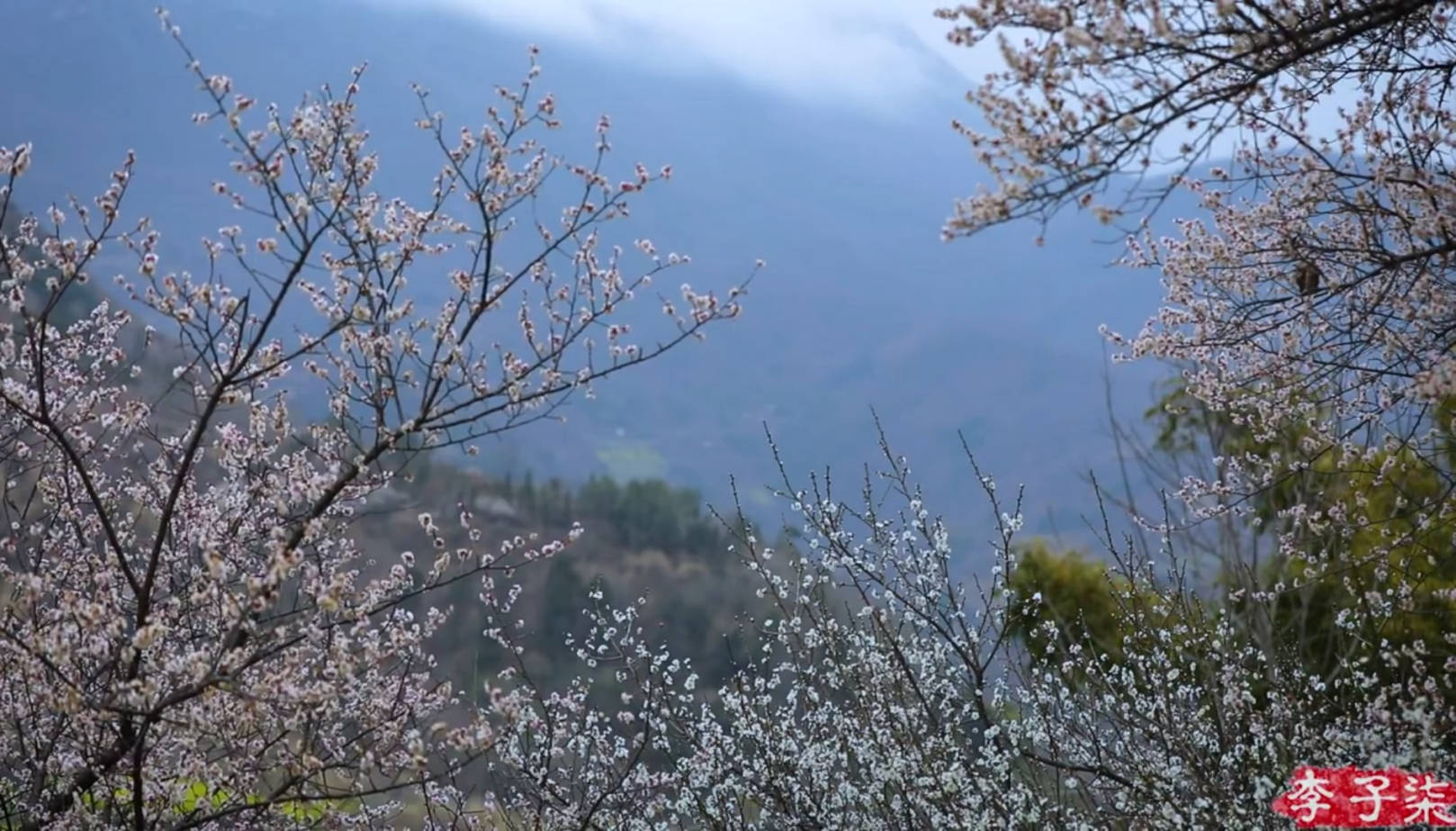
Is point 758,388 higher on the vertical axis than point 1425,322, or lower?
higher

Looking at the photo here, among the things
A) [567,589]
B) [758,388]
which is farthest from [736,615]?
[758,388]

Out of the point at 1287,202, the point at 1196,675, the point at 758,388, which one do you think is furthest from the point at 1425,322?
the point at 758,388

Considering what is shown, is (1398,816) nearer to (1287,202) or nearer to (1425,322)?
(1425,322)

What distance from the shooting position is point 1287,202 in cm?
423

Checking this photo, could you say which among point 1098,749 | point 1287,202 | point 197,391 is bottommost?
point 1098,749

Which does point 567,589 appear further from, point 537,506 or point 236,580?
point 236,580

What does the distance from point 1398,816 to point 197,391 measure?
3885mm

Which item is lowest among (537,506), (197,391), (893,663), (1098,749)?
(1098,749)

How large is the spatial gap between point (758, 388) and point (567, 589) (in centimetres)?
16193

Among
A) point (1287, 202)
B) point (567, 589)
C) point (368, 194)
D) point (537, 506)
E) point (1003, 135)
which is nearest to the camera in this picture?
point (1003, 135)

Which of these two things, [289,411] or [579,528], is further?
[579,528]

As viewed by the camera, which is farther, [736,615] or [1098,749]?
[736,615]

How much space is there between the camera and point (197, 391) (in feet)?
12.9

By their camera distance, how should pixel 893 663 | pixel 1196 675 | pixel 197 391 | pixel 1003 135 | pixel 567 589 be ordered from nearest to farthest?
pixel 1003 135, pixel 197 391, pixel 893 663, pixel 1196 675, pixel 567 589
